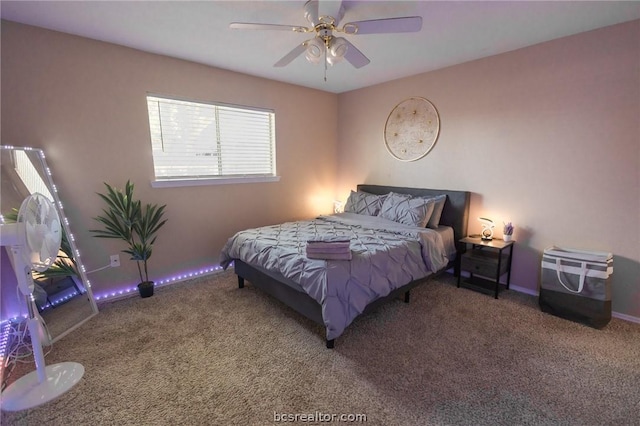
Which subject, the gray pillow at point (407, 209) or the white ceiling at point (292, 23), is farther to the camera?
the gray pillow at point (407, 209)

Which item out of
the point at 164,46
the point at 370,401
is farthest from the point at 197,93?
the point at 370,401

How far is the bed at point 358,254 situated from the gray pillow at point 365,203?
1cm

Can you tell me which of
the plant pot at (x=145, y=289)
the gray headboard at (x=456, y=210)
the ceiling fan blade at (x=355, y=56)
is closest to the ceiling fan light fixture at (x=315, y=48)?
the ceiling fan blade at (x=355, y=56)

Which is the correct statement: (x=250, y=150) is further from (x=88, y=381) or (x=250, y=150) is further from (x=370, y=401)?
(x=370, y=401)

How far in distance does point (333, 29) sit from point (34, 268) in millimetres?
2545

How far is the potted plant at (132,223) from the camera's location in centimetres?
272

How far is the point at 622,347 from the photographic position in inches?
83.1

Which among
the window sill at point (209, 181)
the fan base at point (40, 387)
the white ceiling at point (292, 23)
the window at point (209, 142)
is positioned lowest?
the fan base at point (40, 387)

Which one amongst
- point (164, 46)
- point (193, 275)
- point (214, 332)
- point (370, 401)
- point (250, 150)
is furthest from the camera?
point (250, 150)

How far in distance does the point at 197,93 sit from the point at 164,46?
22.5 inches

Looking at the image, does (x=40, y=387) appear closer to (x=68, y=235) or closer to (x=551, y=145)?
(x=68, y=235)

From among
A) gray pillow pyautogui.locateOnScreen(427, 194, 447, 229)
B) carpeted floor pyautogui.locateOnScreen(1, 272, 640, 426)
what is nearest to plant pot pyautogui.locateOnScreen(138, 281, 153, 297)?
carpeted floor pyautogui.locateOnScreen(1, 272, 640, 426)

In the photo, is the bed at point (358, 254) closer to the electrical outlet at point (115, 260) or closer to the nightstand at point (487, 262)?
the nightstand at point (487, 262)

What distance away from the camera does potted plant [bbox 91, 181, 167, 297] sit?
8.93 ft
